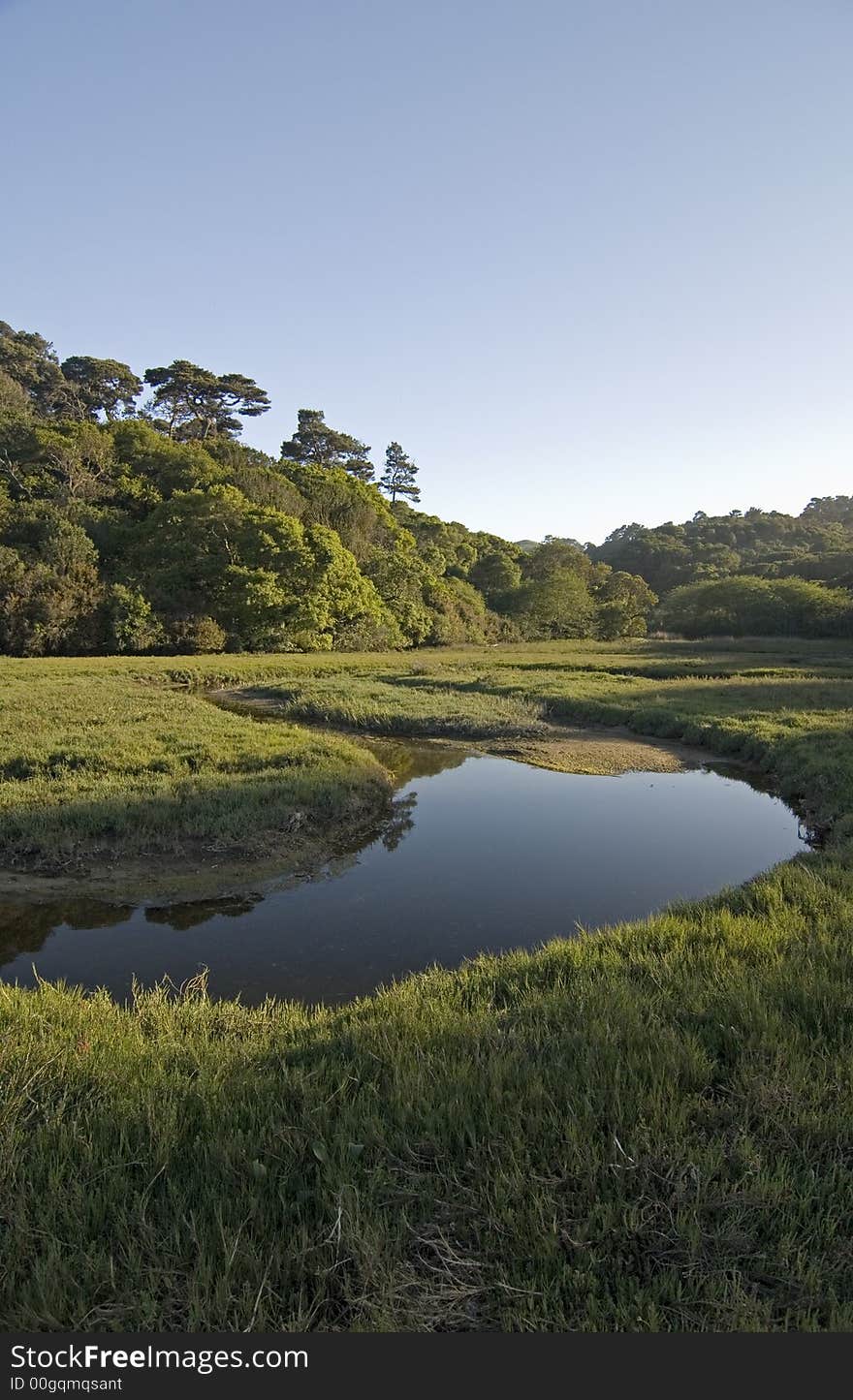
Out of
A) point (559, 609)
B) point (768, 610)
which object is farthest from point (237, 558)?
point (768, 610)

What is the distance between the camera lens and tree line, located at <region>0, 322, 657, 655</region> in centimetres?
4388

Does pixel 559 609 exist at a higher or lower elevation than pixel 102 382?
lower

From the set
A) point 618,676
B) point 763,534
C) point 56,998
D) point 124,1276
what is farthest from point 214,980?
point 763,534

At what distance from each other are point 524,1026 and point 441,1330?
206cm

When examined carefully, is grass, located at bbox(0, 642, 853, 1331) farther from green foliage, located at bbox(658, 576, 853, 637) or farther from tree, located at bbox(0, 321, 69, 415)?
tree, located at bbox(0, 321, 69, 415)

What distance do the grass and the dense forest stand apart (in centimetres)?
4247

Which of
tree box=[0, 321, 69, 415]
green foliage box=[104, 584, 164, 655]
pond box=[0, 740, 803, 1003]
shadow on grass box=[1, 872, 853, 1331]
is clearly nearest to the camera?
shadow on grass box=[1, 872, 853, 1331]

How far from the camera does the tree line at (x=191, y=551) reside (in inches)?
1727

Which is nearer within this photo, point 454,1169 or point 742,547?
point 454,1169

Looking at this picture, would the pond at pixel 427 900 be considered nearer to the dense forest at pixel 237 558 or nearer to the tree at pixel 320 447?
the dense forest at pixel 237 558

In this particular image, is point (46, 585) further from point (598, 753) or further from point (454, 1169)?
point (454, 1169)

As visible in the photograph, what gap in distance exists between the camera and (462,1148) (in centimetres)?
310

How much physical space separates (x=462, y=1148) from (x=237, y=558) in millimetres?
47980

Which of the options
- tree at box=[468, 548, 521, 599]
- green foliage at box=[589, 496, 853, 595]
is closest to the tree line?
tree at box=[468, 548, 521, 599]
